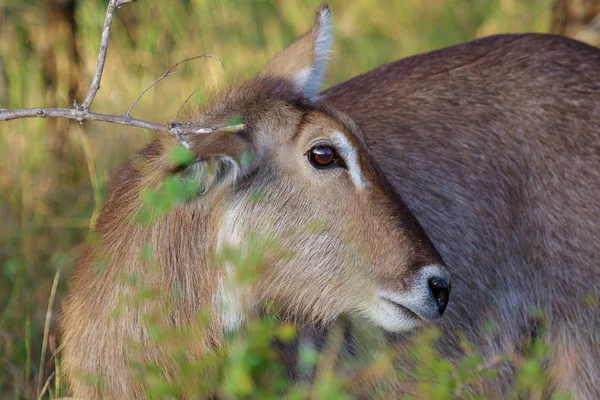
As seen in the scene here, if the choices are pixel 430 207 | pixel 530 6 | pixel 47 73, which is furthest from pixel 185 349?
pixel 530 6

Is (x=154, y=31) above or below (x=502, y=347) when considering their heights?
above

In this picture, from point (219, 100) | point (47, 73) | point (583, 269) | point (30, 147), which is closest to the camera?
point (219, 100)

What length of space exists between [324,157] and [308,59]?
0.57 metres

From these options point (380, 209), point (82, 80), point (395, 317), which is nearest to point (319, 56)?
point (380, 209)

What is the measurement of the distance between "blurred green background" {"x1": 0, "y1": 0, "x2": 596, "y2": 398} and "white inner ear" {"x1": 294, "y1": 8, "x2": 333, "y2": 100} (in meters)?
0.47

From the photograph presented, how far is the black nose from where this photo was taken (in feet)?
11.3

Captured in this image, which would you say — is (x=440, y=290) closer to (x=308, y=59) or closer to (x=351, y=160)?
(x=351, y=160)

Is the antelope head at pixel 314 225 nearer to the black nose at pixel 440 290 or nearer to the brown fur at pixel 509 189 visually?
the black nose at pixel 440 290

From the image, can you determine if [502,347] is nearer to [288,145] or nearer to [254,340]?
[288,145]

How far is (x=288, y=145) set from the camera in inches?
140

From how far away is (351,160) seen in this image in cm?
350

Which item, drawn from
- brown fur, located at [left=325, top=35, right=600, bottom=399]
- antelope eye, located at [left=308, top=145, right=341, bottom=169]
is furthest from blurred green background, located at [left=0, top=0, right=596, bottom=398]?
brown fur, located at [left=325, top=35, right=600, bottom=399]

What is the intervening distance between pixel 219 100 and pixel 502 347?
1.56 m

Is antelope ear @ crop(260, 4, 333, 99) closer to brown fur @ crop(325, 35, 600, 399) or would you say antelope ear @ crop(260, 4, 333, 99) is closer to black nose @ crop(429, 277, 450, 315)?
brown fur @ crop(325, 35, 600, 399)
